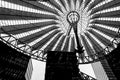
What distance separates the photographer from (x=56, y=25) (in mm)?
27031

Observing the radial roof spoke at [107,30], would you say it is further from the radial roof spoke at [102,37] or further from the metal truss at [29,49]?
the metal truss at [29,49]

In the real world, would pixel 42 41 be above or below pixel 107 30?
below

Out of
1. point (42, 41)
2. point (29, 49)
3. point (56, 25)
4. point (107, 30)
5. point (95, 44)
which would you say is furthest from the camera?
point (95, 44)

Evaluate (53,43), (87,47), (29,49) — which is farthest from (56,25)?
(87,47)

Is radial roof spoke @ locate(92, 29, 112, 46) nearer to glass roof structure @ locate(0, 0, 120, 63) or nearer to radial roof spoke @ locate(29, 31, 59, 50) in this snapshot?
glass roof structure @ locate(0, 0, 120, 63)

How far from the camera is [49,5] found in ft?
Result: 77.5

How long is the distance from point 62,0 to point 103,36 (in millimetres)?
12931

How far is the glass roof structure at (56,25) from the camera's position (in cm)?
2120

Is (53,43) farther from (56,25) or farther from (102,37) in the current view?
(102,37)

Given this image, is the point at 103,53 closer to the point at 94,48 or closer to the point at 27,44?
the point at 94,48

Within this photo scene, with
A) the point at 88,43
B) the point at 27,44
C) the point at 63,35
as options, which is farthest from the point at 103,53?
the point at 27,44

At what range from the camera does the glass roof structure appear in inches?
835

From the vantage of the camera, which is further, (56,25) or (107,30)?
(56,25)

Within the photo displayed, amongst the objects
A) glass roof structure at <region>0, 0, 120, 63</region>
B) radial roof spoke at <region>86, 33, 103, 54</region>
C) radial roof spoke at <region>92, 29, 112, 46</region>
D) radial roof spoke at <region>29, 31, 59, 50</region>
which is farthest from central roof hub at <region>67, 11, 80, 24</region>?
radial roof spoke at <region>92, 29, 112, 46</region>
